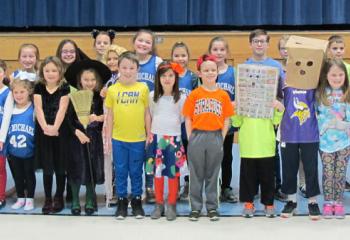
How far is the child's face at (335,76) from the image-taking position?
3.67 metres

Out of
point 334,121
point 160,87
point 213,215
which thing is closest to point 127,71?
point 160,87

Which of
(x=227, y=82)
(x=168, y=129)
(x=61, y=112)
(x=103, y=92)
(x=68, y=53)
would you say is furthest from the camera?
(x=68, y=53)

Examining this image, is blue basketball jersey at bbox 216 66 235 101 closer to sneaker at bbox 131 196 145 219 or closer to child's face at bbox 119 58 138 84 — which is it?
child's face at bbox 119 58 138 84

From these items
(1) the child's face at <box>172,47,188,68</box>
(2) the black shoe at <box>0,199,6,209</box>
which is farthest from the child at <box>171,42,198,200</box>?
(2) the black shoe at <box>0,199,6,209</box>

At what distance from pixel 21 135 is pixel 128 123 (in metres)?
0.87

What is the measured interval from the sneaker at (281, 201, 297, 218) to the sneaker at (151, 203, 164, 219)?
90cm

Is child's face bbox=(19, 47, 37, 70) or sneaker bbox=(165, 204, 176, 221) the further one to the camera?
child's face bbox=(19, 47, 37, 70)

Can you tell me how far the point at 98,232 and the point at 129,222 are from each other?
280 millimetres

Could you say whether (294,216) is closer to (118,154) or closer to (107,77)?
(118,154)

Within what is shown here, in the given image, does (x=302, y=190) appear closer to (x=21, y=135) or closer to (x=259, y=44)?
(x=259, y=44)

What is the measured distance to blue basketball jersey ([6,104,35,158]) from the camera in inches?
154

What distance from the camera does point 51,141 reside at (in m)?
3.90

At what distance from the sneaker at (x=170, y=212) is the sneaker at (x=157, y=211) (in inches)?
1.7

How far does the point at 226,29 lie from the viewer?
7.53 meters
